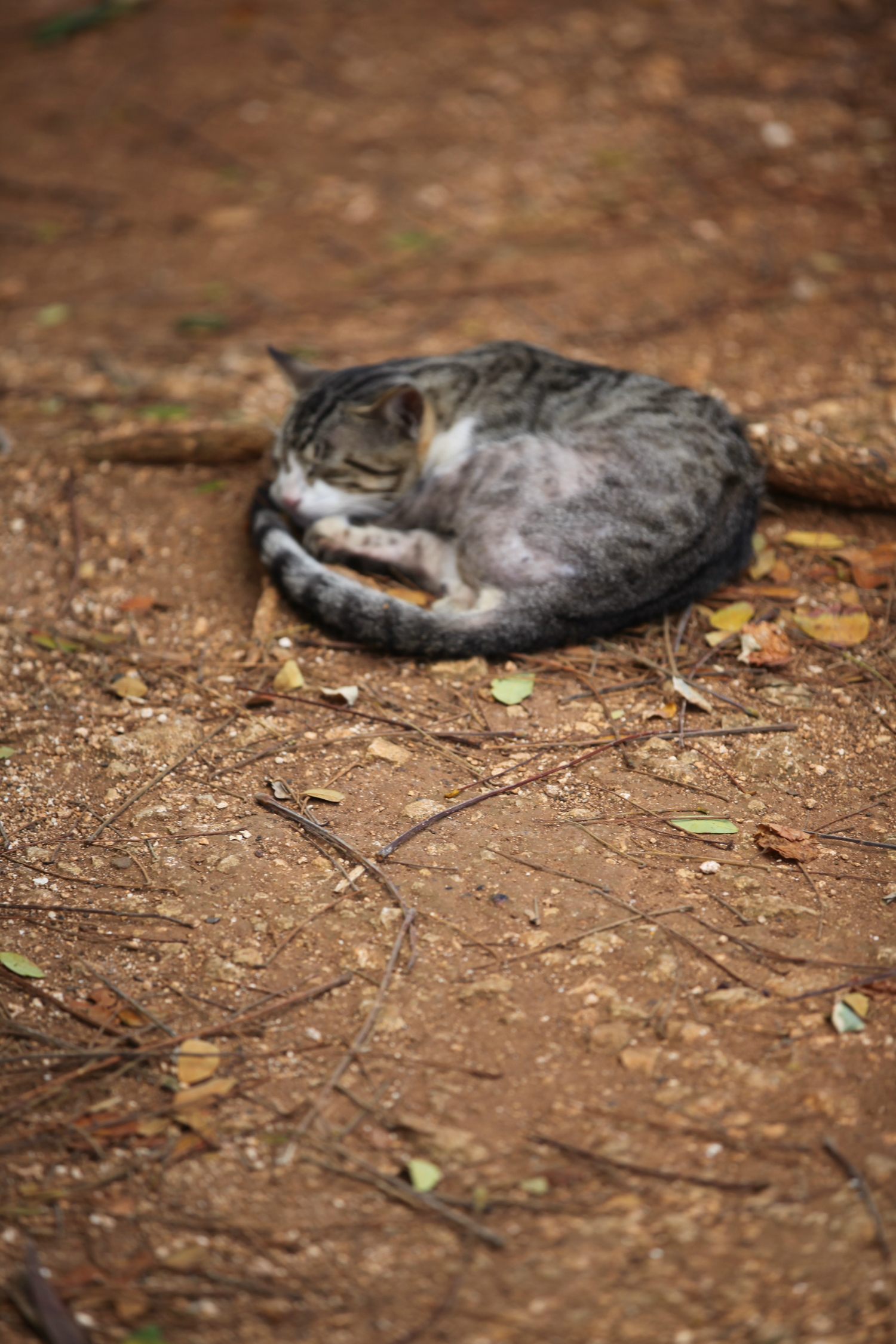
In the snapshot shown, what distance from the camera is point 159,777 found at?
9.78 feet

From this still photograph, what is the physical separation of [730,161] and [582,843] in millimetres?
5628

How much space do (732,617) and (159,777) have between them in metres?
2.02

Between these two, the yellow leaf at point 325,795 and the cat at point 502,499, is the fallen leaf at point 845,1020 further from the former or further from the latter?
the cat at point 502,499

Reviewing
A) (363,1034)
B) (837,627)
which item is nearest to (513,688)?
(837,627)

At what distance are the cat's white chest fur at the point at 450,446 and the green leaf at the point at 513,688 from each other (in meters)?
0.94

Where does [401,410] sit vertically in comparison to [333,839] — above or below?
above

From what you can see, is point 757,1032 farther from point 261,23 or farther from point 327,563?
point 261,23

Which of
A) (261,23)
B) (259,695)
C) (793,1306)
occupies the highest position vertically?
(261,23)

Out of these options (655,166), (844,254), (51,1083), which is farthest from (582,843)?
(655,166)

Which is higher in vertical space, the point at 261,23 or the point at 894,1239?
the point at 261,23

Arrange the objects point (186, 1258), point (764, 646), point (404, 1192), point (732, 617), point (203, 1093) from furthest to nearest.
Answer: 1. point (732, 617)
2. point (764, 646)
3. point (203, 1093)
4. point (404, 1192)
5. point (186, 1258)

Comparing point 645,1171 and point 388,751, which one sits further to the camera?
point 388,751

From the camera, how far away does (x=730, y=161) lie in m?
6.65

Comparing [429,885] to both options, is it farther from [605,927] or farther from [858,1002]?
[858,1002]
